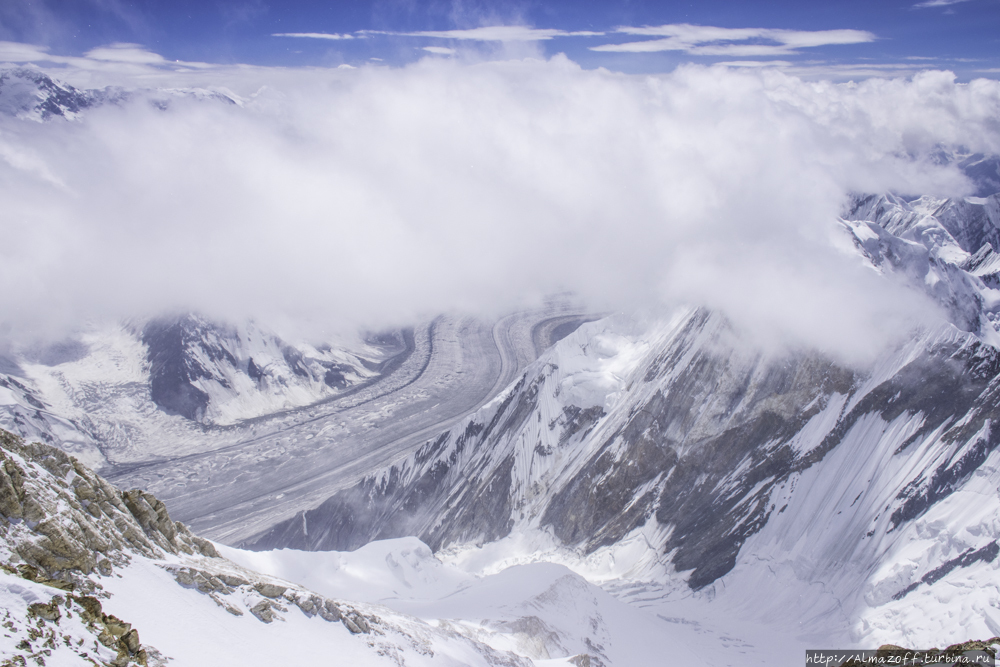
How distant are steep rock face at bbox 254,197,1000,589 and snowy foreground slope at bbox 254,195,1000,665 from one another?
26 cm

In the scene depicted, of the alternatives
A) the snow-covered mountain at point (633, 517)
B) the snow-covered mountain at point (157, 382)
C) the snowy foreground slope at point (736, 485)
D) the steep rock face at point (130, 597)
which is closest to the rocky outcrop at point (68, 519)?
the steep rock face at point (130, 597)

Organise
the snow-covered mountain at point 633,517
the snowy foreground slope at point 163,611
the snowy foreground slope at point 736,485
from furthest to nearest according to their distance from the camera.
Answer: the snowy foreground slope at point 736,485 < the snow-covered mountain at point 633,517 < the snowy foreground slope at point 163,611

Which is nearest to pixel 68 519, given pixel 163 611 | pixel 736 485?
pixel 163 611

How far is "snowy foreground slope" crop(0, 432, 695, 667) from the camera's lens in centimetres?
2294

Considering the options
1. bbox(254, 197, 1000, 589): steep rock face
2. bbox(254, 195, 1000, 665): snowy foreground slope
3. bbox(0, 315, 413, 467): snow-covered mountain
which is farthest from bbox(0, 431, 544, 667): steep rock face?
bbox(0, 315, 413, 467): snow-covered mountain

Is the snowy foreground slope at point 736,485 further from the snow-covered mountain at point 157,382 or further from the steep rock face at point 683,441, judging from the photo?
the snow-covered mountain at point 157,382

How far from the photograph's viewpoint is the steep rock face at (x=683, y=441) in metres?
68.8

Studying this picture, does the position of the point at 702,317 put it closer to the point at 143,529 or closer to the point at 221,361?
the point at 143,529

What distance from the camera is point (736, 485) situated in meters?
78.5

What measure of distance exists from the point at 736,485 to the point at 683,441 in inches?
365

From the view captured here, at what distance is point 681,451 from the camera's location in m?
83.8

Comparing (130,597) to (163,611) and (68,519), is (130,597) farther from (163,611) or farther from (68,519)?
(68,519)

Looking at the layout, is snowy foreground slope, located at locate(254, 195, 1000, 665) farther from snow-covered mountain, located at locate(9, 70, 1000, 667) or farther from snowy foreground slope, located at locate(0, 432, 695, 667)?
snowy foreground slope, located at locate(0, 432, 695, 667)

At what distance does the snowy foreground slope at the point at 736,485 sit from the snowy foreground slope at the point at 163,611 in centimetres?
1977
